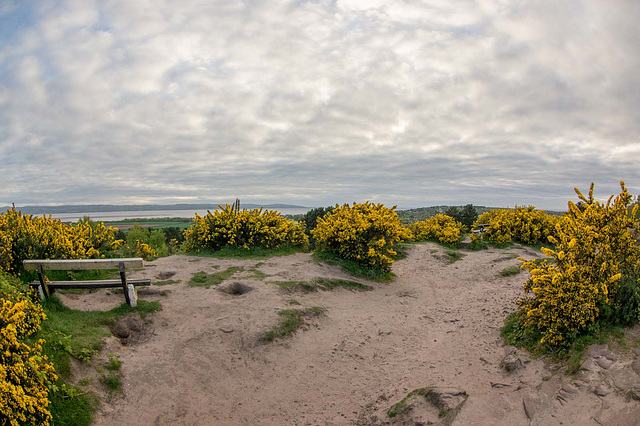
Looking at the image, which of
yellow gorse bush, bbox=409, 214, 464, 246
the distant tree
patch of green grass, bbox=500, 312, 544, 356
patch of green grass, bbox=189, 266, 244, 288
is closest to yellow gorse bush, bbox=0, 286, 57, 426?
patch of green grass, bbox=189, 266, 244, 288

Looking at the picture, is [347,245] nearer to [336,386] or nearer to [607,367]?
[336,386]

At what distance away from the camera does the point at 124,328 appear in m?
6.07

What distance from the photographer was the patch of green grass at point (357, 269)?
11.1 meters

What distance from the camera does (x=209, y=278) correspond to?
8992 mm

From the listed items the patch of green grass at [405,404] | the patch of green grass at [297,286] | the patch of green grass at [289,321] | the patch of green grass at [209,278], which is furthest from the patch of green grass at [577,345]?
the patch of green grass at [209,278]

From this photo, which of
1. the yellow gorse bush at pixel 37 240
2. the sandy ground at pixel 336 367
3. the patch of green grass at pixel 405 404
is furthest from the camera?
the yellow gorse bush at pixel 37 240

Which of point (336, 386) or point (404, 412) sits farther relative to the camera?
point (336, 386)

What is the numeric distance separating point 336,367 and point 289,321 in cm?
138

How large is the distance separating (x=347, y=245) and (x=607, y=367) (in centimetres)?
804

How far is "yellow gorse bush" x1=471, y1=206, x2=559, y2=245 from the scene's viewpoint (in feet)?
54.0

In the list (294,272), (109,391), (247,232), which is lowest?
(109,391)

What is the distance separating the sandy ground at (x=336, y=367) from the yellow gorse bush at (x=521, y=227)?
806cm

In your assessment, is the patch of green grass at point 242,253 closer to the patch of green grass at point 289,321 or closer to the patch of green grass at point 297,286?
the patch of green grass at point 297,286

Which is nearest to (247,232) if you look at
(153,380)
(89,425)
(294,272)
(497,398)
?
(294,272)
